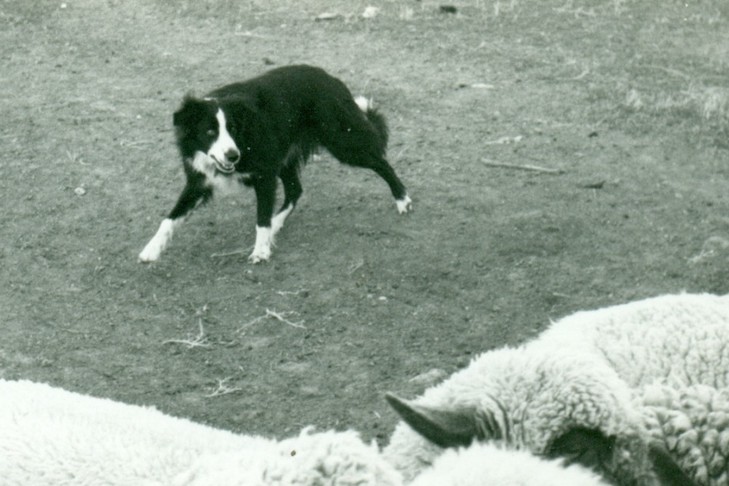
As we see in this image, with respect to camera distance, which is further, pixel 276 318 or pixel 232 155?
pixel 232 155

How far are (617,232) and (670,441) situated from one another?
4.05m

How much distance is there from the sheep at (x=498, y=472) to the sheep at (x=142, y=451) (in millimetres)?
249

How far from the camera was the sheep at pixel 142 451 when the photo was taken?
7.30 ft

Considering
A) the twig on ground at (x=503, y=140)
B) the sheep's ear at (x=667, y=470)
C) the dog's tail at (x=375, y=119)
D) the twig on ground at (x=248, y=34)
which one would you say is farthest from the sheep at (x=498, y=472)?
the twig on ground at (x=248, y=34)

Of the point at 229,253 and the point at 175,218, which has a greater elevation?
the point at 175,218

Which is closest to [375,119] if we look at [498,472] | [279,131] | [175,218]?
[279,131]

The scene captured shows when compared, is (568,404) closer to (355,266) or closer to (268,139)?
(355,266)


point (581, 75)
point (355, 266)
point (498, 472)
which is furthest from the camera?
point (581, 75)

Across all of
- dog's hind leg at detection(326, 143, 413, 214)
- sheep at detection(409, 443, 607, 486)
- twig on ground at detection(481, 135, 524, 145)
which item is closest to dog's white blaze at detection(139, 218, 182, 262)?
dog's hind leg at detection(326, 143, 413, 214)

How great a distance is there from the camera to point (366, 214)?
23.4 feet

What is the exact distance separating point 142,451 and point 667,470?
1.27 meters

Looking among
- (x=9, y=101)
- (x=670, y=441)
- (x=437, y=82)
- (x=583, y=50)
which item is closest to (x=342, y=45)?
(x=437, y=82)

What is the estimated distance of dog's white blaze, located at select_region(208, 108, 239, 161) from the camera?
6602 millimetres

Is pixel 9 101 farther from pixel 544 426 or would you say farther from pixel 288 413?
pixel 544 426
